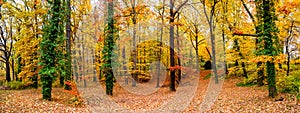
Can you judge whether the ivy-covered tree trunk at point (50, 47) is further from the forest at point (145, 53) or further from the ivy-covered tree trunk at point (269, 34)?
the ivy-covered tree trunk at point (269, 34)

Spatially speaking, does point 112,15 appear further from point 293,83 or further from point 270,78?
point 293,83

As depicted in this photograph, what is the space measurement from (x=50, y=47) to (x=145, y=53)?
50.7 feet

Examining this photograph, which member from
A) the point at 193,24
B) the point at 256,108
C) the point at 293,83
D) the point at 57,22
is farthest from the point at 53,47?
the point at 193,24

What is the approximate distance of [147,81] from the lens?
28266 millimetres

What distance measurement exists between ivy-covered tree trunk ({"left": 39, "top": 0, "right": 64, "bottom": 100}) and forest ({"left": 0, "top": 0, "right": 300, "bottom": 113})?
0.05m

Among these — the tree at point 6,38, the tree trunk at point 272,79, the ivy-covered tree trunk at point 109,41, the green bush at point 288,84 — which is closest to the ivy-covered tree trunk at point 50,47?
the ivy-covered tree trunk at point 109,41

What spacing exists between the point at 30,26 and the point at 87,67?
8516 millimetres

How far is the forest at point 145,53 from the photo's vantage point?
1024cm

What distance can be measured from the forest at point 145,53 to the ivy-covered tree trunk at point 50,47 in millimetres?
48

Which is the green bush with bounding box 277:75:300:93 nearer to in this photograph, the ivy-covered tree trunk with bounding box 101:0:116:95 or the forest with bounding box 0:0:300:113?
the forest with bounding box 0:0:300:113

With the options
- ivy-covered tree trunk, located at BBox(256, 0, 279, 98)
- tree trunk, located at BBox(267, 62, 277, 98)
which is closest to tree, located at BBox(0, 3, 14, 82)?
ivy-covered tree trunk, located at BBox(256, 0, 279, 98)

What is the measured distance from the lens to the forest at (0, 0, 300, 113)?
10.2 metres

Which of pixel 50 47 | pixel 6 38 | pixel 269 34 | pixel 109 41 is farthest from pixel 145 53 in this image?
pixel 269 34

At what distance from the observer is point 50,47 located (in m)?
11.0
